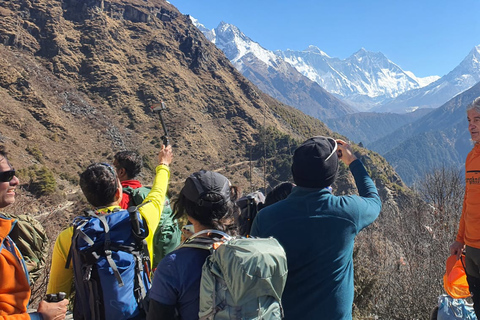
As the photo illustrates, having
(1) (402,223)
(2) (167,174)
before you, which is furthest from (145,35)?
(2) (167,174)

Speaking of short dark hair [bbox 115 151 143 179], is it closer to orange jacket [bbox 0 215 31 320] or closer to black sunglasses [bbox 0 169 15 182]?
black sunglasses [bbox 0 169 15 182]

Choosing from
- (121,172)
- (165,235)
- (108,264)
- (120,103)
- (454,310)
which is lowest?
(454,310)

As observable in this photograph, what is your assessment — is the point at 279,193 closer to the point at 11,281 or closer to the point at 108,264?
the point at 108,264

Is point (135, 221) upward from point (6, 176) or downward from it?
downward

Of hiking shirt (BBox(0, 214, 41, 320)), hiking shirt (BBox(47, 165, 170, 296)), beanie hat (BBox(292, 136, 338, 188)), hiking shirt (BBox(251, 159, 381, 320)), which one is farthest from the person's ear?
beanie hat (BBox(292, 136, 338, 188))

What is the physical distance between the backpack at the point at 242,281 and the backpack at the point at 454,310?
1976mm

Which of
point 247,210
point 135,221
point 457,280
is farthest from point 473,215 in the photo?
point 135,221

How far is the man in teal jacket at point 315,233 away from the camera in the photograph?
6.48ft

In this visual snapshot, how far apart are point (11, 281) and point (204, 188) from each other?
3.56 ft

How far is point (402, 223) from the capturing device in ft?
71.0

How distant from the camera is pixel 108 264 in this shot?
2174mm

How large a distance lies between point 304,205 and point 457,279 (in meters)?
1.95

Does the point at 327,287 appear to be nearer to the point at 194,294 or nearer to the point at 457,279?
the point at 194,294

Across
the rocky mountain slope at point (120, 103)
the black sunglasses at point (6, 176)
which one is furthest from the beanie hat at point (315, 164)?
the rocky mountain slope at point (120, 103)
